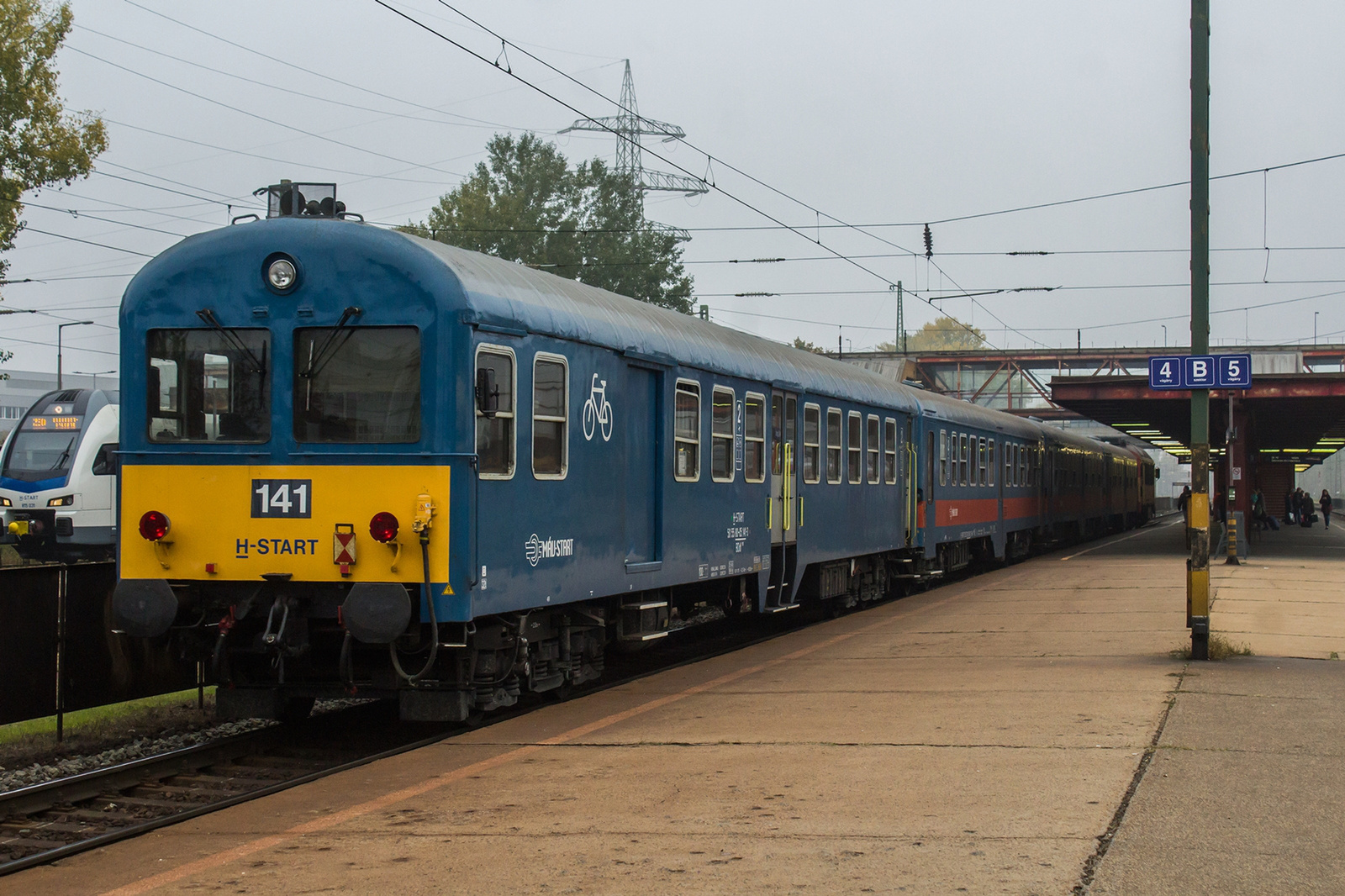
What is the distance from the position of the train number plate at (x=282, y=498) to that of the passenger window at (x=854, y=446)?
954cm

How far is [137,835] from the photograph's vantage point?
680cm

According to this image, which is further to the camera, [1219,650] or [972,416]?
[972,416]

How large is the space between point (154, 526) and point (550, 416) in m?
2.68

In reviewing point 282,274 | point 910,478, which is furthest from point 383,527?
point 910,478

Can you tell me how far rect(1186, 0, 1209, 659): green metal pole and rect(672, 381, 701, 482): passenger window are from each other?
428cm

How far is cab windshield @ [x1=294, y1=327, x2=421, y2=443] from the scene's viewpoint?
Result: 8680 millimetres

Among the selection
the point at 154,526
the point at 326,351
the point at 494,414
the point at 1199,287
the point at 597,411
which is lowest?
the point at 154,526

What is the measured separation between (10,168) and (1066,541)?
94.2 ft

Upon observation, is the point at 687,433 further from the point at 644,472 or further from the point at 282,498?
the point at 282,498

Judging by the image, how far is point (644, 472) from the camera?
1150 centimetres

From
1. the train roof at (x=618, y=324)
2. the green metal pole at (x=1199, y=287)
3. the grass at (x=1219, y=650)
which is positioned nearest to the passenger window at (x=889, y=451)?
the train roof at (x=618, y=324)

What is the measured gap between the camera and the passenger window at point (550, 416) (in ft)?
31.5

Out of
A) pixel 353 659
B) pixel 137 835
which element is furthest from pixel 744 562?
pixel 137 835

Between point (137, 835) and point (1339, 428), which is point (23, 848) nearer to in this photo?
point (137, 835)
